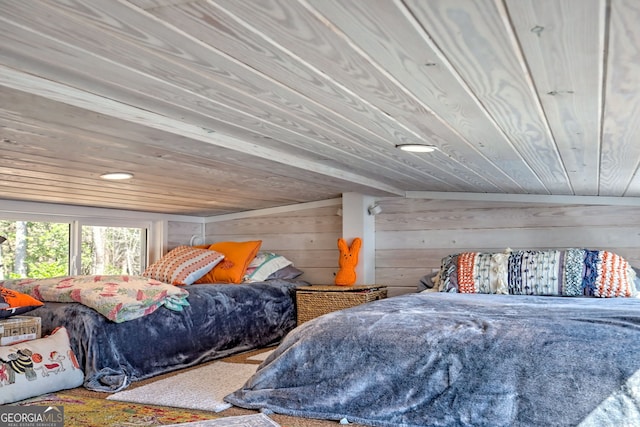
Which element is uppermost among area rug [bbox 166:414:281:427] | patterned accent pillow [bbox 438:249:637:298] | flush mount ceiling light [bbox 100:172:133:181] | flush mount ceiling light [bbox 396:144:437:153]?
flush mount ceiling light [bbox 396:144:437:153]

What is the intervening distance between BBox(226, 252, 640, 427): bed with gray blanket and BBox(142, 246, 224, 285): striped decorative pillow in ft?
6.29

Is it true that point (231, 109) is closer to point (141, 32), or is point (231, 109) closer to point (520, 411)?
point (141, 32)

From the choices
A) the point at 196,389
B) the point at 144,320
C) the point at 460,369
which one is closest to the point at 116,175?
the point at 144,320

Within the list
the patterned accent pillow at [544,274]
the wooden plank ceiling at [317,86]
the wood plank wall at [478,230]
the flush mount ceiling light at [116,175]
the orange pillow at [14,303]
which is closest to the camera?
the wooden plank ceiling at [317,86]

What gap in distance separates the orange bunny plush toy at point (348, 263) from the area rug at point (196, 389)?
4.29 feet

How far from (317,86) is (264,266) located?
3547 millimetres

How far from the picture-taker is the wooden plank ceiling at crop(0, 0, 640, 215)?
1.20 meters

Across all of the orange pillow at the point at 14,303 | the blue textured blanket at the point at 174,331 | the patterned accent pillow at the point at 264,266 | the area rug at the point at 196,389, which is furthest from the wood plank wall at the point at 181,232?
the orange pillow at the point at 14,303

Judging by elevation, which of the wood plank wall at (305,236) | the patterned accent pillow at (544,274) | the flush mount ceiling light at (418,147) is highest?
the flush mount ceiling light at (418,147)

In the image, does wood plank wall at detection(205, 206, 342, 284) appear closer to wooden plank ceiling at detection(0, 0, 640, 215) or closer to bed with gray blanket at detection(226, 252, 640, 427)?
wooden plank ceiling at detection(0, 0, 640, 215)

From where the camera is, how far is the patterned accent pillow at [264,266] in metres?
5.02

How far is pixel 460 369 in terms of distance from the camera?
7.88 ft

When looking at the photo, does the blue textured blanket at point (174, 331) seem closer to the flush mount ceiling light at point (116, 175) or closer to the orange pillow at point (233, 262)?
the orange pillow at point (233, 262)

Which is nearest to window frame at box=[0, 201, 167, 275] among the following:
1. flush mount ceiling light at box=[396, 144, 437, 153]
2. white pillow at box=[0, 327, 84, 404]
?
white pillow at box=[0, 327, 84, 404]
